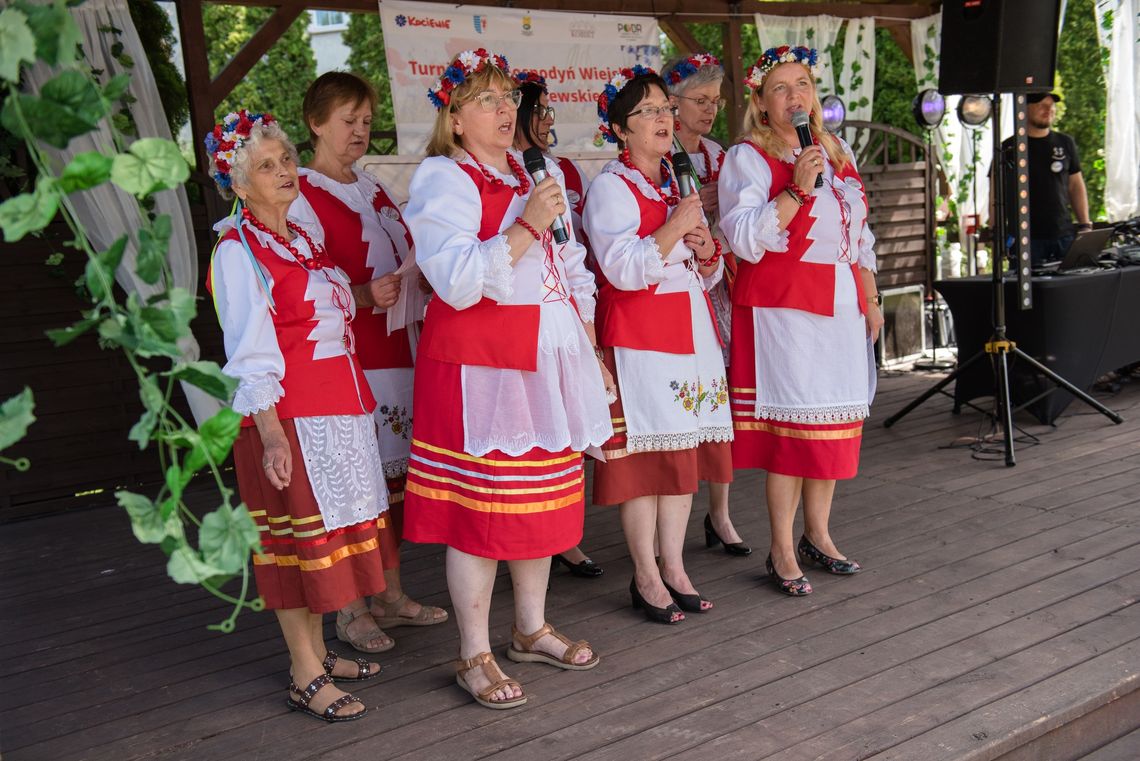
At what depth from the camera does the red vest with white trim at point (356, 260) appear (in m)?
2.83

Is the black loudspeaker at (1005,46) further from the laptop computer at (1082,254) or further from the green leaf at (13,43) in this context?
the green leaf at (13,43)

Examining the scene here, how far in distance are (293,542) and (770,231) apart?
148 centimetres

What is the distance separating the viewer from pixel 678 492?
291 cm

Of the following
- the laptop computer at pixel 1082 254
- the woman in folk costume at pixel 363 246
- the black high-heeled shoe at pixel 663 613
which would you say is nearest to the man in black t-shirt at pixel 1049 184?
the laptop computer at pixel 1082 254

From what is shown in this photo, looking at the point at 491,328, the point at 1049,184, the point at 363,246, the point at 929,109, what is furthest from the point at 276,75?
the point at 491,328

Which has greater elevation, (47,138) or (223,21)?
(223,21)

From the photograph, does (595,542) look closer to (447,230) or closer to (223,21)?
(447,230)

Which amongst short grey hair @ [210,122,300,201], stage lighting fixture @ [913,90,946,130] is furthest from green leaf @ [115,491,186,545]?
stage lighting fixture @ [913,90,946,130]

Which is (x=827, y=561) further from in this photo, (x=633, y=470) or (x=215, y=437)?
(x=215, y=437)

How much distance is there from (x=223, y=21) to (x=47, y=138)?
625 inches

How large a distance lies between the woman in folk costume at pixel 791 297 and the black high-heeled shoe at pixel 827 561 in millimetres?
180

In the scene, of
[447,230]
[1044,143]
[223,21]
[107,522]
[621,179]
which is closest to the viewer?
[447,230]

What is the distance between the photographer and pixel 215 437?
105cm

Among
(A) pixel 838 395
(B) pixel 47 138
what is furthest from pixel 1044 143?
(B) pixel 47 138
